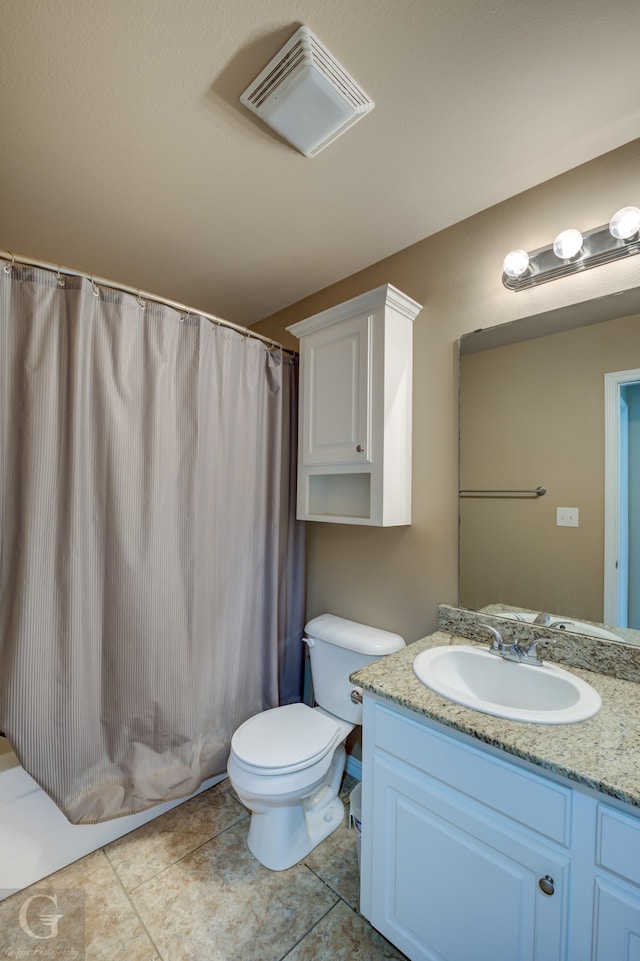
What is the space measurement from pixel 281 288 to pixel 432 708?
77.2 inches

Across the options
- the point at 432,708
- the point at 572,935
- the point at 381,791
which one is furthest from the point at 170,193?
the point at 572,935

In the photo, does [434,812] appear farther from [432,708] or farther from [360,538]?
[360,538]

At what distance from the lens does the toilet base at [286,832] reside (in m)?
1.38

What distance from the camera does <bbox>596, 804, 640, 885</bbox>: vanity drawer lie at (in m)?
0.70

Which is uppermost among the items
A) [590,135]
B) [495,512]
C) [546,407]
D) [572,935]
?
[590,135]

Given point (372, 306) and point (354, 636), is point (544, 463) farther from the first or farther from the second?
point (354, 636)

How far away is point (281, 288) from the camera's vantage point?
2.05 metres

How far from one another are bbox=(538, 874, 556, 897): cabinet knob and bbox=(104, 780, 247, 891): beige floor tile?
123 cm

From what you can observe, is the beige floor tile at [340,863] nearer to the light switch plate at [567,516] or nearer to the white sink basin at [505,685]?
the white sink basin at [505,685]

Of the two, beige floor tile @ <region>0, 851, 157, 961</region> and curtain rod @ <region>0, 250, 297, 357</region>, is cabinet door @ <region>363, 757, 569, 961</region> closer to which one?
beige floor tile @ <region>0, 851, 157, 961</region>

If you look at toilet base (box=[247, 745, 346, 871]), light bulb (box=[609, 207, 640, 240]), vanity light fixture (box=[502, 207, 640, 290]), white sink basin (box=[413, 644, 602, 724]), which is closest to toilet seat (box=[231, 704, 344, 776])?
toilet base (box=[247, 745, 346, 871])

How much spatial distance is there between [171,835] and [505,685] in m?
1.39

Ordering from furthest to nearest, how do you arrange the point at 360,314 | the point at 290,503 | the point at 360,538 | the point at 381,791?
the point at 290,503 → the point at 360,538 → the point at 360,314 → the point at 381,791

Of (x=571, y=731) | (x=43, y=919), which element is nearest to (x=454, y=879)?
(x=571, y=731)
